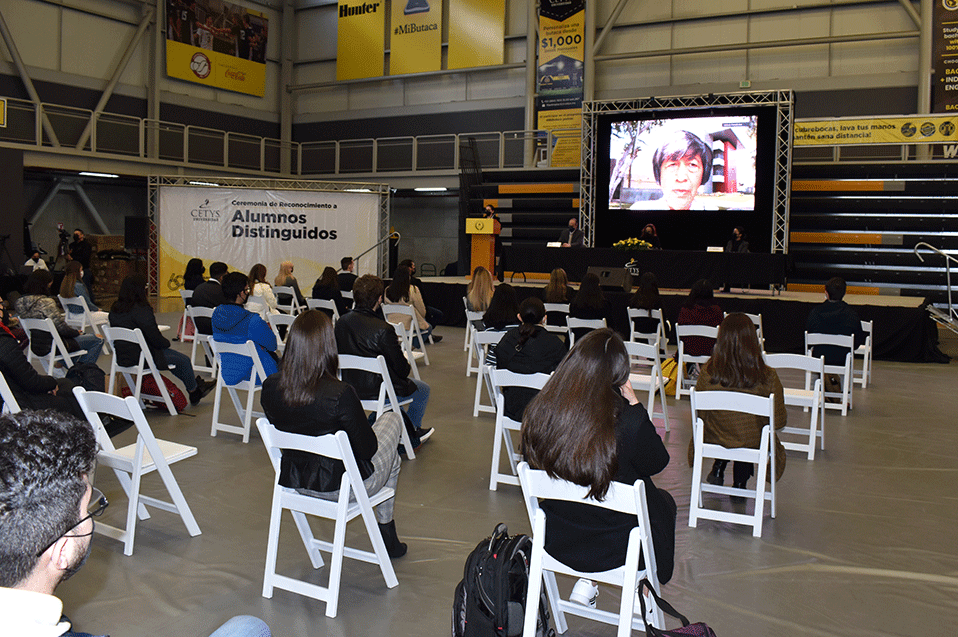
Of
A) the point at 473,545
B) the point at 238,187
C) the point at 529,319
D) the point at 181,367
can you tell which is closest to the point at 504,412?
the point at 529,319

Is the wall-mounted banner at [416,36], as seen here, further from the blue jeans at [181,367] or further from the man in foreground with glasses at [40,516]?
the man in foreground with glasses at [40,516]

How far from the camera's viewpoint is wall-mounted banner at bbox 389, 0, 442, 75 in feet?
61.3

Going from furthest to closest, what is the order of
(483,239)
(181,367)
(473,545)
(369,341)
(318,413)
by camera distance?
1. (483,239)
2. (181,367)
3. (369,341)
4. (473,545)
5. (318,413)

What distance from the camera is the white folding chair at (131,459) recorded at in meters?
3.15

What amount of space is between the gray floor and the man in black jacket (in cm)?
52

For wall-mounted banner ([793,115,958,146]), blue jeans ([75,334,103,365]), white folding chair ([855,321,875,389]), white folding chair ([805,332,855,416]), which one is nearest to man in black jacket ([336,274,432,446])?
blue jeans ([75,334,103,365])

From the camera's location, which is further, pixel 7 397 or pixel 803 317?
pixel 803 317

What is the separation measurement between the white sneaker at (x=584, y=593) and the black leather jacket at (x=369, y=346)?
211cm

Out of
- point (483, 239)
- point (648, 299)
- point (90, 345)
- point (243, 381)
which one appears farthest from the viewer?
point (483, 239)

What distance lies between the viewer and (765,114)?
12977mm

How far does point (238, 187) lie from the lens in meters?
13.6

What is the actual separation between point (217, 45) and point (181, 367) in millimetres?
15374

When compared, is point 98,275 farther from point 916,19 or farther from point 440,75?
point 916,19

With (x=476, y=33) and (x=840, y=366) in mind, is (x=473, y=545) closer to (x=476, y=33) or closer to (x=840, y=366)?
(x=840, y=366)
